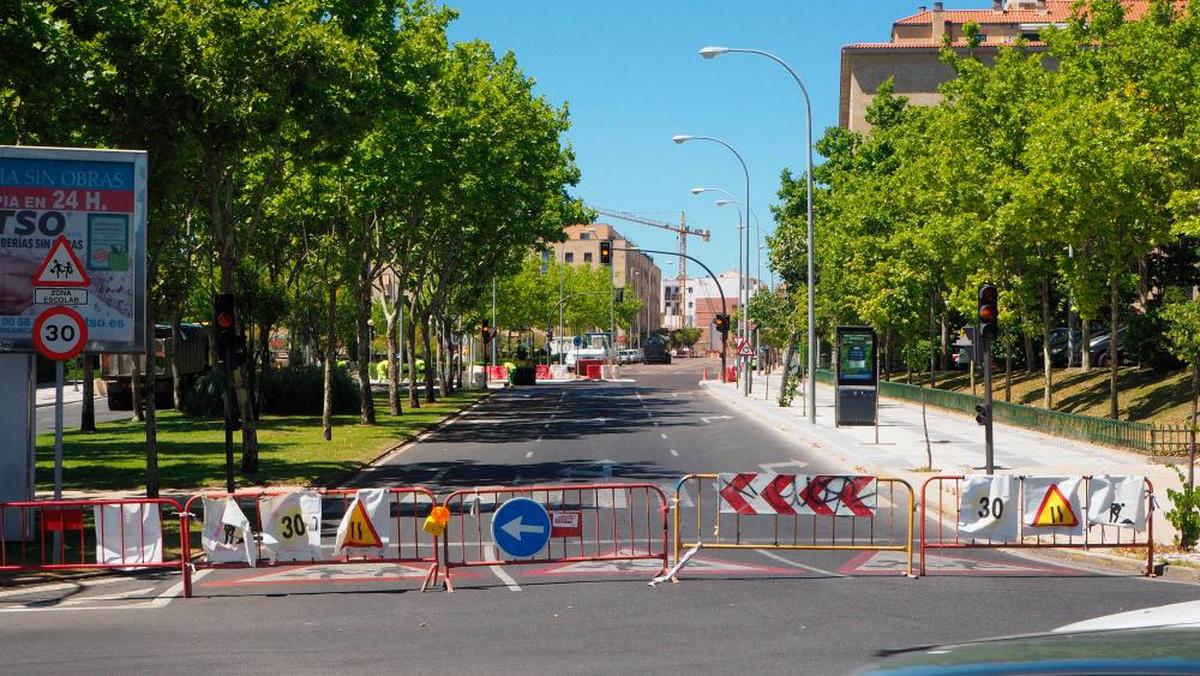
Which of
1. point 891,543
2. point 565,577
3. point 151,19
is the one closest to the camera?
point 565,577

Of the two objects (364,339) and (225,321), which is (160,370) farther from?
(225,321)

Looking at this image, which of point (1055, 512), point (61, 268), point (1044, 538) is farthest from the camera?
point (1044, 538)

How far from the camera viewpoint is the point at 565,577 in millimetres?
14648

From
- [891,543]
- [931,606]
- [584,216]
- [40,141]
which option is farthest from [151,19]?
[584,216]

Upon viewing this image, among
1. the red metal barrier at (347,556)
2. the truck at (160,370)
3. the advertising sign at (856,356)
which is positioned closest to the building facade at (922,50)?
the truck at (160,370)

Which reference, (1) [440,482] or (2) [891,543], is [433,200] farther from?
(2) [891,543]

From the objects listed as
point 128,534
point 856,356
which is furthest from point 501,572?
point 856,356

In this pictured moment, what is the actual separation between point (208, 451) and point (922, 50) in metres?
78.0

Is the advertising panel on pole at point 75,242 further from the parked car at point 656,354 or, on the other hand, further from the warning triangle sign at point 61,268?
the parked car at point 656,354

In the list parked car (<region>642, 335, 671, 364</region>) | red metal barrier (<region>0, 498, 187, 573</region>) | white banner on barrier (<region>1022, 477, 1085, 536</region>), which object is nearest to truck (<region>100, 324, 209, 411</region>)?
red metal barrier (<region>0, 498, 187, 573</region>)

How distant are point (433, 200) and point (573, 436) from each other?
7895 millimetres

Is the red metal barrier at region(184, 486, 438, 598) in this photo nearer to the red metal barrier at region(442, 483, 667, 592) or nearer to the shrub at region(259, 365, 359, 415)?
the red metal barrier at region(442, 483, 667, 592)

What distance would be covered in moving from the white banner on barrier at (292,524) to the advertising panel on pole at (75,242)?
3.55 meters

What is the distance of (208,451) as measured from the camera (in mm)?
30062
